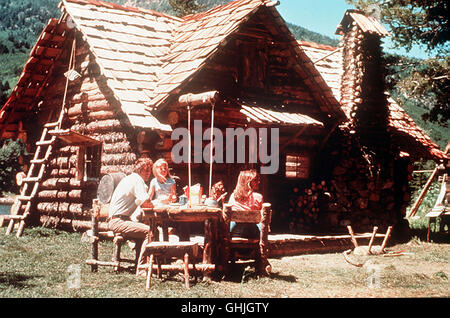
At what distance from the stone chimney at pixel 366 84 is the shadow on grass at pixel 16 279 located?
9270 millimetres

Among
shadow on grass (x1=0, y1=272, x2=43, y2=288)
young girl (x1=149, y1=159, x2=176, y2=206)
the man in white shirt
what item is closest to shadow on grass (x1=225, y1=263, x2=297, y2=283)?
the man in white shirt

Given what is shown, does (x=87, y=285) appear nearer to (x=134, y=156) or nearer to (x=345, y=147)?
(x=134, y=156)

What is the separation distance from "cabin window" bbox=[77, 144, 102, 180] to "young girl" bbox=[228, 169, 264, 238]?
18.7 feet

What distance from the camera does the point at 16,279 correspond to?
249 inches

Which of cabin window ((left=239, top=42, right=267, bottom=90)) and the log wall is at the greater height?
cabin window ((left=239, top=42, right=267, bottom=90))

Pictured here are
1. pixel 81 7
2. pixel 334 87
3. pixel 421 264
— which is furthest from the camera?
pixel 334 87

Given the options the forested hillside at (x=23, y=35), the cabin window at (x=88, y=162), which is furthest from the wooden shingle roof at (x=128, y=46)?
the forested hillside at (x=23, y=35)

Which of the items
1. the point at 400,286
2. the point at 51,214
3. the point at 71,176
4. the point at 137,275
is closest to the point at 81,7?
the point at 71,176

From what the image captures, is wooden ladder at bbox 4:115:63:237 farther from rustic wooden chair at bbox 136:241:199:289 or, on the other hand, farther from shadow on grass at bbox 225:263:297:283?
shadow on grass at bbox 225:263:297:283

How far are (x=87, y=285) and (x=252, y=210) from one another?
2.72m

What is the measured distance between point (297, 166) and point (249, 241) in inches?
212

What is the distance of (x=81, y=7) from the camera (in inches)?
463

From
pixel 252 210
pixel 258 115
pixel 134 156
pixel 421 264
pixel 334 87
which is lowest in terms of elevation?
pixel 421 264

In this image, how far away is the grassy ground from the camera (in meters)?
5.79
